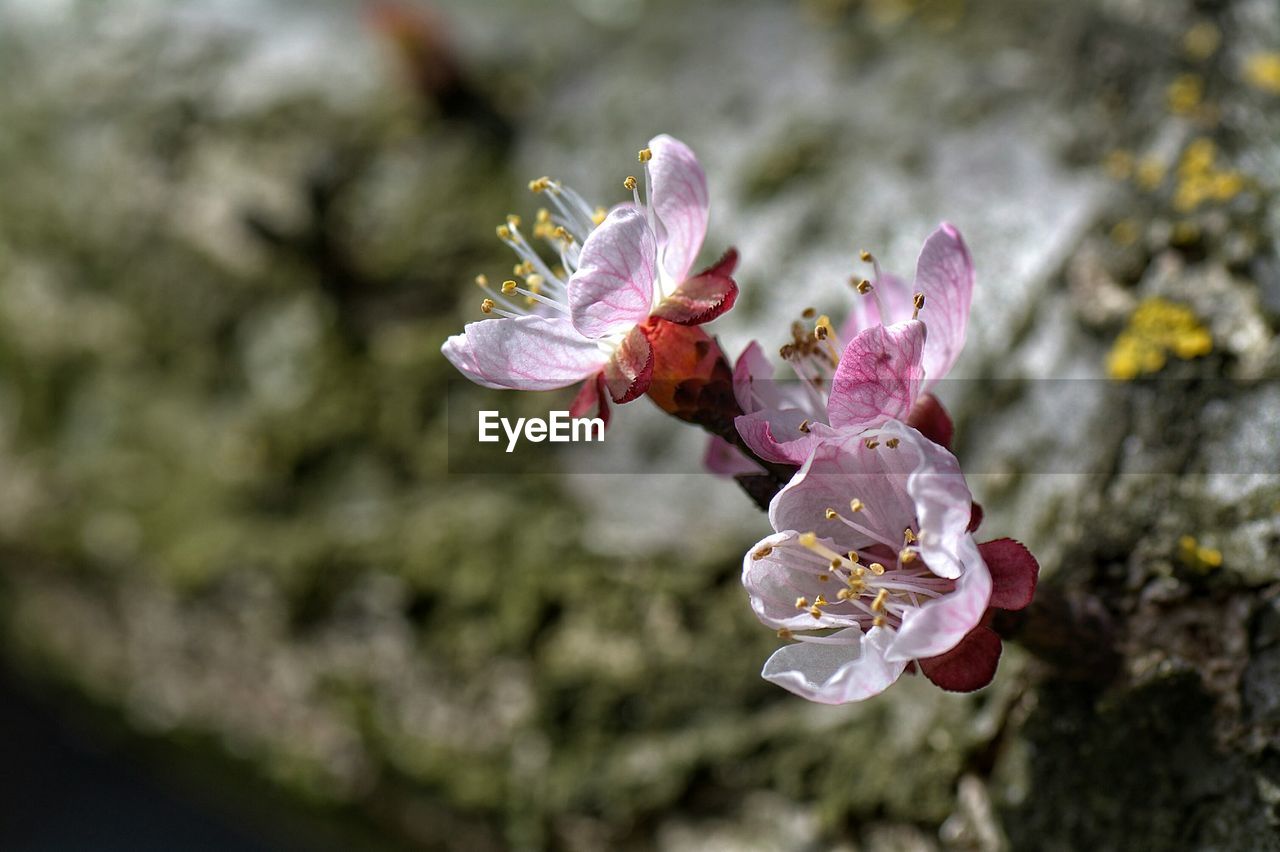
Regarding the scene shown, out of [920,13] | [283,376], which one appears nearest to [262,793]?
[283,376]

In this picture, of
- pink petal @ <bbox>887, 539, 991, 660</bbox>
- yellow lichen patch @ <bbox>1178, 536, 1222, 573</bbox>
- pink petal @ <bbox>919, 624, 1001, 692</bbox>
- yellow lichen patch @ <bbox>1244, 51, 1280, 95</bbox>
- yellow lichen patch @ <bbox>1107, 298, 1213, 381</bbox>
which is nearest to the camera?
pink petal @ <bbox>887, 539, 991, 660</bbox>

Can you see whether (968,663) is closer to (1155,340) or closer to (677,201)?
(677,201)

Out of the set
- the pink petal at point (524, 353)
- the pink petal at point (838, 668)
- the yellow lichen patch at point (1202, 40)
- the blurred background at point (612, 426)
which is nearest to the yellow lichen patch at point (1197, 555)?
the blurred background at point (612, 426)

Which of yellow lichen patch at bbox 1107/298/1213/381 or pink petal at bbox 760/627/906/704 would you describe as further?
yellow lichen patch at bbox 1107/298/1213/381

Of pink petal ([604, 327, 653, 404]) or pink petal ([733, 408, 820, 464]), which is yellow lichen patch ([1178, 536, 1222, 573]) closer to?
pink petal ([733, 408, 820, 464])

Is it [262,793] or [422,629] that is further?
[262,793]

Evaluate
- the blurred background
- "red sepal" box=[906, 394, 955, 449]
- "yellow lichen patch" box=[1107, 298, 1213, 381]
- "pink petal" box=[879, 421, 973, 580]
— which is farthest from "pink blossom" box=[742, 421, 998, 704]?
"yellow lichen patch" box=[1107, 298, 1213, 381]

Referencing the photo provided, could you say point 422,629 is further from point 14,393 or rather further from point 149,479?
point 14,393
